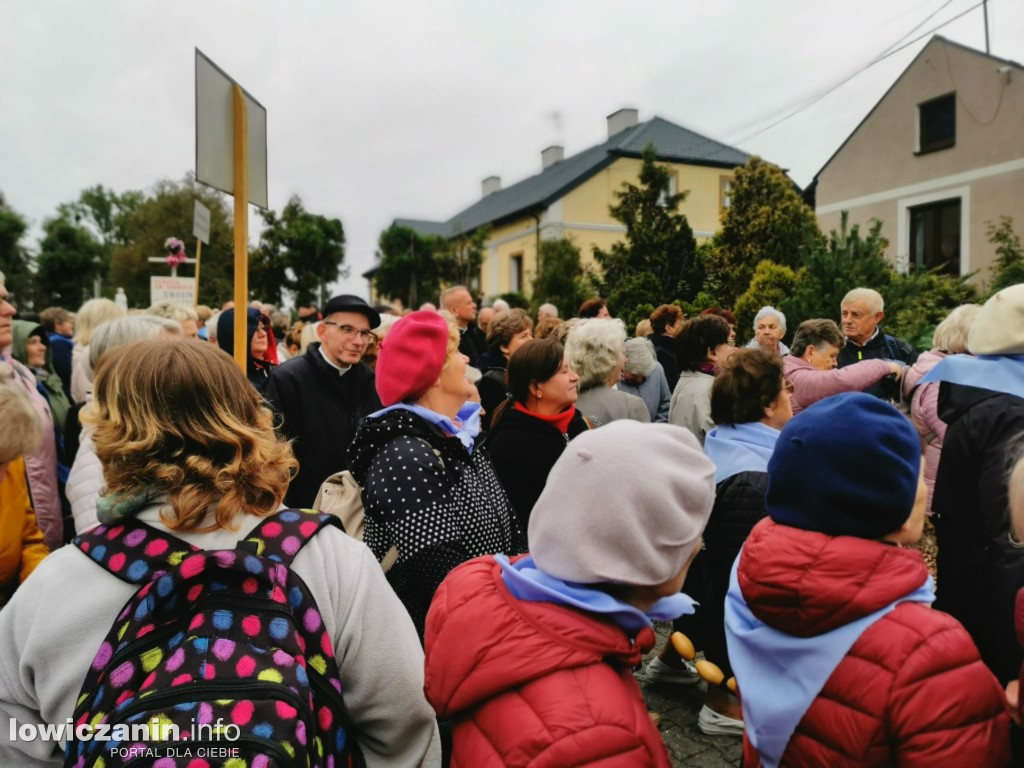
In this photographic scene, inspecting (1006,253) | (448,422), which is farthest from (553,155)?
(448,422)

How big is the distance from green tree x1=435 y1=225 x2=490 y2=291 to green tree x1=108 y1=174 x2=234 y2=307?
1141 centimetres

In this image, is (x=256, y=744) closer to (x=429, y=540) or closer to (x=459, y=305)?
(x=429, y=540)

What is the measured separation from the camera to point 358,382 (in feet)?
13.6

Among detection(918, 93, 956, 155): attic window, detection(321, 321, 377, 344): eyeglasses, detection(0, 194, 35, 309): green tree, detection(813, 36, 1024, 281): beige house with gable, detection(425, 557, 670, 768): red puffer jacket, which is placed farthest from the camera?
detection(0, 194, 35, 309): green tree

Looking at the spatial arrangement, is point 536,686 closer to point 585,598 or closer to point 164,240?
point 585,598

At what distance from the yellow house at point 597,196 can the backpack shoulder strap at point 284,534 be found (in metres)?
30.3

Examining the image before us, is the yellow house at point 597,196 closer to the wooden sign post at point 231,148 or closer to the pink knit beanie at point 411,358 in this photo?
the wooden sign post at point 231,148

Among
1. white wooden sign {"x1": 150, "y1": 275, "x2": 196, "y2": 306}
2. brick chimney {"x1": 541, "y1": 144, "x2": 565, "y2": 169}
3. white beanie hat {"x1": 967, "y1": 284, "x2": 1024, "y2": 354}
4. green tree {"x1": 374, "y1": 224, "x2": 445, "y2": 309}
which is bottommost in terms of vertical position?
white beanie hat {"x1": 967, "y1": 284, "x2": 1024, "y2": 354}

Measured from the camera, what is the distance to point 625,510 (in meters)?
Answer: 1.41

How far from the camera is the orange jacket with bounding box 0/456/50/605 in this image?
2553 mm

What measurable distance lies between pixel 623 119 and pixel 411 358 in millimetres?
40569

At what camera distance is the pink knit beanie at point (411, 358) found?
2.52m

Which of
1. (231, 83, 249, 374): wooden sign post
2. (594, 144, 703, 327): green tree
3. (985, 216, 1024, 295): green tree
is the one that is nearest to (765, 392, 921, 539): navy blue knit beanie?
(231, 83, 249, 374): wooden sign post

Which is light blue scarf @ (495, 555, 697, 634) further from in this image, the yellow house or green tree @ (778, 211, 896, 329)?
the yellow house
